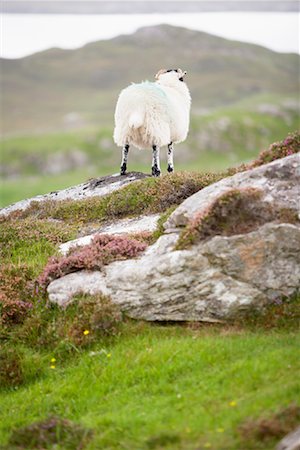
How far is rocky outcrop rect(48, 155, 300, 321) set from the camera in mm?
12547

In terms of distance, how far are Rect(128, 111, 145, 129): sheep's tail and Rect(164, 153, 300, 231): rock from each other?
7.92 meters

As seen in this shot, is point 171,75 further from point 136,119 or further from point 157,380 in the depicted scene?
point 157,380

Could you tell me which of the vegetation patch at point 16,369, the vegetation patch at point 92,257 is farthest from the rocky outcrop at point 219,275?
the vegetation patch at point 16,369

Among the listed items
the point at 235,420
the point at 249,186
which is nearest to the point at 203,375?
the point at 235,420

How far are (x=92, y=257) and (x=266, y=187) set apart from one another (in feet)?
12.3

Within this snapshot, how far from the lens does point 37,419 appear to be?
431 inches

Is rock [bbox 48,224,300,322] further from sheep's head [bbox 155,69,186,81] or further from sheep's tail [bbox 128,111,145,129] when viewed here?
sheep's head [bbox 155,69,186,81]

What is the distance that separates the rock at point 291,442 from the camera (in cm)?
854

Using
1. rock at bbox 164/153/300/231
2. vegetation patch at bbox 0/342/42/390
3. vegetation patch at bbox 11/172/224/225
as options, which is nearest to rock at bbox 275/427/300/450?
vegetation patch at bbox 0/342/42/390

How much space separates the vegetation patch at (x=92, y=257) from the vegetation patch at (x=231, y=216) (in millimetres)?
1481

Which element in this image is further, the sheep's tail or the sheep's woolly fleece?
the sheep's woolly fleece

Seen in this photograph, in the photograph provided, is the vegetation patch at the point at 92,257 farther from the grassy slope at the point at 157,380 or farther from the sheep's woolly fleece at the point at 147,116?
the sheep's woolly fleece at the point at 147,116

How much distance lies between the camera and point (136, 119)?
872 inches

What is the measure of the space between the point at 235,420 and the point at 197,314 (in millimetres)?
3424
